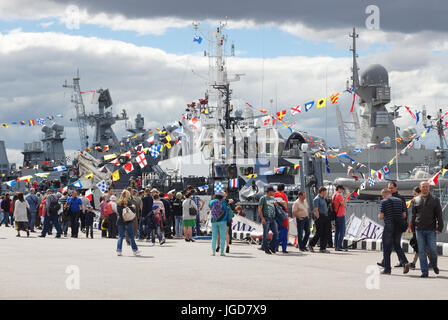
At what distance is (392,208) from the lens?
470 inches

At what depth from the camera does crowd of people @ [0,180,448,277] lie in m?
11.6

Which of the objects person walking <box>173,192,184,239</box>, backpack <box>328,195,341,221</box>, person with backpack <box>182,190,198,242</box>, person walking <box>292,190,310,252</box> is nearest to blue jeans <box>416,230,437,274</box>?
person walking <box>292,190,310,252</box>

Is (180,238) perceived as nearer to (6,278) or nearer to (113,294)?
(6,278)

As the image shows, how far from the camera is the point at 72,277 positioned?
1055 centimetres

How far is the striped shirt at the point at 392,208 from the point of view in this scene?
11.9 meters

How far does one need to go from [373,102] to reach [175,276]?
51.5 metres

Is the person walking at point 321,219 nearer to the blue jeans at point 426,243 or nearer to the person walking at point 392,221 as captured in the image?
the person walking at point 392,221

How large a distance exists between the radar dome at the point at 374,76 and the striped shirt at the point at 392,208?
49752 mm

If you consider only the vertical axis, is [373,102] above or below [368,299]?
above

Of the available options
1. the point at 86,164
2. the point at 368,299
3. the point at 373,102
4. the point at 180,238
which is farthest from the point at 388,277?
the point at 373,102

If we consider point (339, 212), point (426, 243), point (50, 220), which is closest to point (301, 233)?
point (339, 212)

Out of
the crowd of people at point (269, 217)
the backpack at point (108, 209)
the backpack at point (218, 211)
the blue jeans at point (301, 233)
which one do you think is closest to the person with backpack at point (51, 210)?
the crowd of people at point (269, 217)

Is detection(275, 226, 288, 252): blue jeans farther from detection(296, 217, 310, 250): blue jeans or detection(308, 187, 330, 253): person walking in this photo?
detection(308, 187, 330, 253): person walking

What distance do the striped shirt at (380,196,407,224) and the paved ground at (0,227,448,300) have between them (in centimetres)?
102
